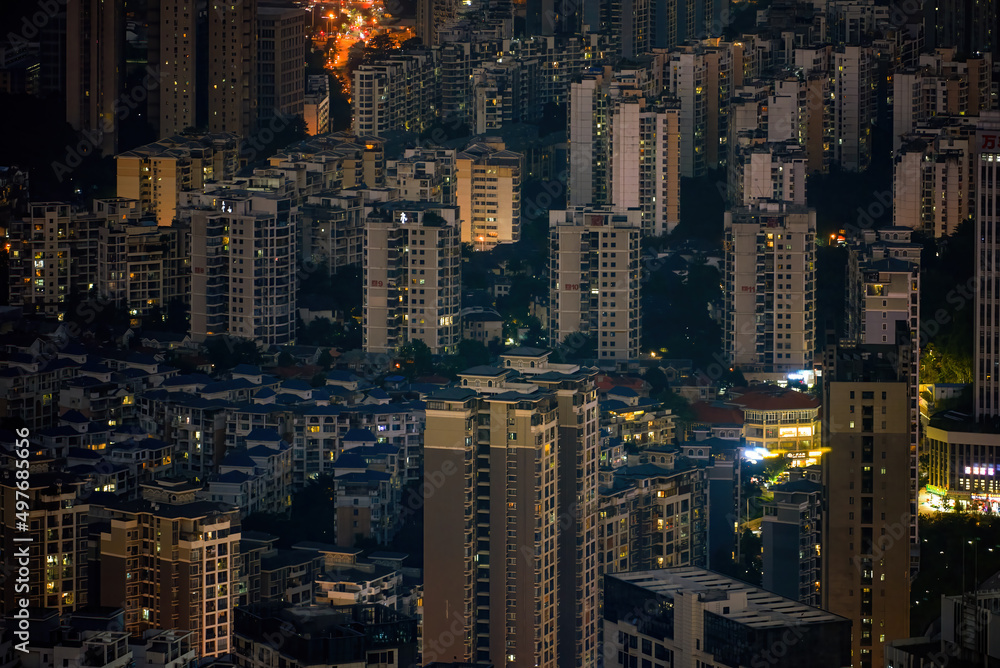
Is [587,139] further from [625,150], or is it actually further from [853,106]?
[853,106]

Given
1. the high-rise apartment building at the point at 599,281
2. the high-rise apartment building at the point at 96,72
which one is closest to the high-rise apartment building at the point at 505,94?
the high-rise apartment building at the point at 96,72

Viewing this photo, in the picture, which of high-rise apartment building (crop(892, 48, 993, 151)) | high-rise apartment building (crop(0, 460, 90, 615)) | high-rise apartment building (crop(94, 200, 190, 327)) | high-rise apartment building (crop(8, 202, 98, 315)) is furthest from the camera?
high-rise apartment building (crop(892, 48, 993, 151))

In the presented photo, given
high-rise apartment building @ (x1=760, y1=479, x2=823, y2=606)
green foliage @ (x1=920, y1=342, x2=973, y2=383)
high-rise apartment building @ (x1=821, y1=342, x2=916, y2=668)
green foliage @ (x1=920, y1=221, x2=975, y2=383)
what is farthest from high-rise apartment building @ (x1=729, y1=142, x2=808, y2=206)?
high-rise apartment building @ (x1=821, y1=342, x2=916, y2=668)

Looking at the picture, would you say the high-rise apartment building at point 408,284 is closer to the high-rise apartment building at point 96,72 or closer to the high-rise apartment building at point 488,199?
the high-rise apartment building at point 488,199

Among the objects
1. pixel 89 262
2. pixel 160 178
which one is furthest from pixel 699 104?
pixel 89 262

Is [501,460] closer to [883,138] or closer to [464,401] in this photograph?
[464,401]

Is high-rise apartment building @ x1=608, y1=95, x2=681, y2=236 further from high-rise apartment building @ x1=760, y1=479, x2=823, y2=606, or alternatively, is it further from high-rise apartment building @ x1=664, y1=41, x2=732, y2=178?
high-rise apartment building @ x1=760, y1=479, x2=823, y2=606
